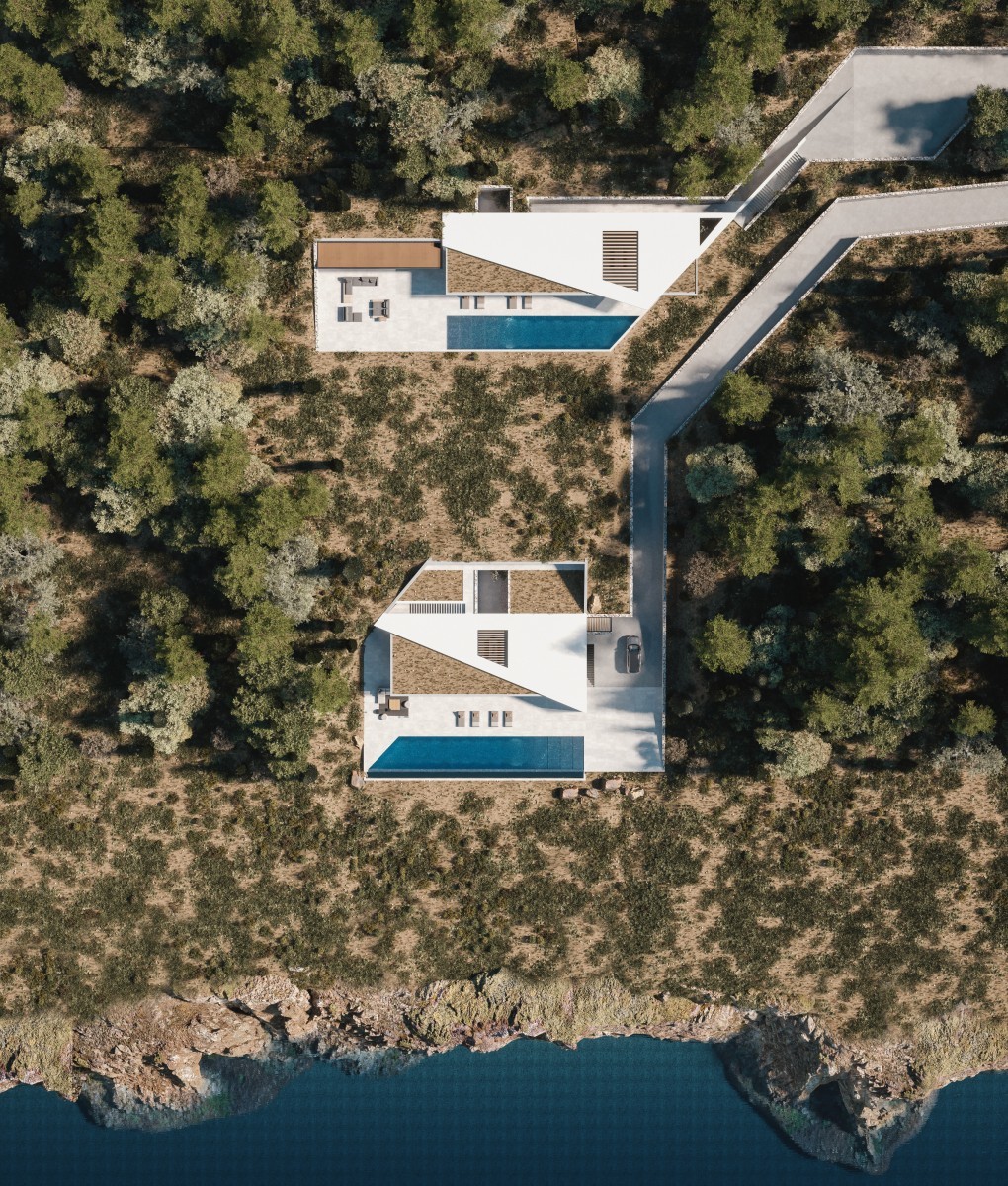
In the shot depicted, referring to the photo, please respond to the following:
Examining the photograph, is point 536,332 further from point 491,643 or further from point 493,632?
point 491,643

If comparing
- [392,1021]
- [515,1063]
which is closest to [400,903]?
[392,1021]

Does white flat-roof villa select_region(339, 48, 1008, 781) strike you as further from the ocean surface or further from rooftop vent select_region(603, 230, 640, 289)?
the ocean surface

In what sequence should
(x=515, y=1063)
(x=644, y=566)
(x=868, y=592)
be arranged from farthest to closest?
(x=515, y=1063) < (x=644, y=566) < (x=868, y=592)

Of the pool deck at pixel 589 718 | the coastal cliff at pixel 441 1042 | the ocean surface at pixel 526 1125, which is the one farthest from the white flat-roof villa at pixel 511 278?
the ocean surface at pixel 526 1125

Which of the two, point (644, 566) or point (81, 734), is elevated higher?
point (644, 566)

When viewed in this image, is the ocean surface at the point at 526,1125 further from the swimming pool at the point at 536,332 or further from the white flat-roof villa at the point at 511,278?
the white flat-roof villa at the point at 511,278

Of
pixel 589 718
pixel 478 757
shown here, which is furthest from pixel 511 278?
pixel 478 757

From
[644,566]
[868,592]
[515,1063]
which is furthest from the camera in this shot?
[515,1063]

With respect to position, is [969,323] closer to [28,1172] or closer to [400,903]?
[400,903]
